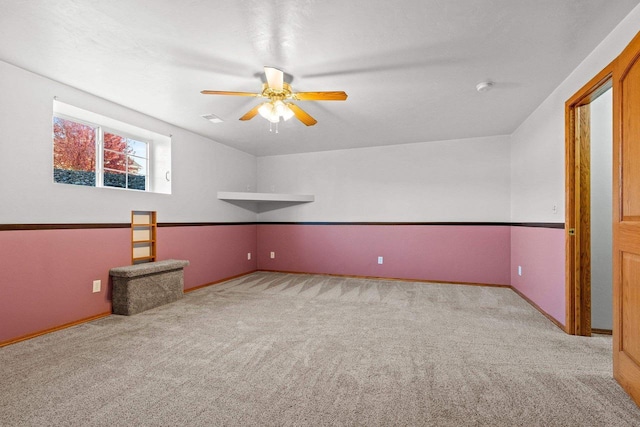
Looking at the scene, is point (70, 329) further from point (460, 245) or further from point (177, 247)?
point (460, 245)

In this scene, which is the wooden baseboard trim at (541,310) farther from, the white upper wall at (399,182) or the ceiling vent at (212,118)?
the ceiling vent at (212,118)

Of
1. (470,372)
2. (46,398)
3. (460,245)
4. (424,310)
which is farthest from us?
(460,245)

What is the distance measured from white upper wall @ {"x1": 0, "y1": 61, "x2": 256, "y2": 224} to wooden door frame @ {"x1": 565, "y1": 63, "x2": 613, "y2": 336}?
14.7 ft

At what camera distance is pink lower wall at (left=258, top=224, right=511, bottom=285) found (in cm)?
456

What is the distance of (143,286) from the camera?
3.31m

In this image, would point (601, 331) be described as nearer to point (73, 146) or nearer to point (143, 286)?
point (143, 286)

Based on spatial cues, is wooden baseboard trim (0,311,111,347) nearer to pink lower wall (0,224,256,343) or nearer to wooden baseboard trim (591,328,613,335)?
pink lower wall (0,224,256,343)

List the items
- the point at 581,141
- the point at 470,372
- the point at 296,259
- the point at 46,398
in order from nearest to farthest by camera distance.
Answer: the point at 46,398, the point at 470,372, the point at 581,141, the point at 296,259

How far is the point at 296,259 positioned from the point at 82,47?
4.24 meters

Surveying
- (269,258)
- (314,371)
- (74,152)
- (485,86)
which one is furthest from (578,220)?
(74,152)

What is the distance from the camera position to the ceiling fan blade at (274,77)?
2279mm

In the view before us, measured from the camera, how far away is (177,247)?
412 cm

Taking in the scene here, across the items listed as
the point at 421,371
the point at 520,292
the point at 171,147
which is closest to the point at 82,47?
the point at 171,147

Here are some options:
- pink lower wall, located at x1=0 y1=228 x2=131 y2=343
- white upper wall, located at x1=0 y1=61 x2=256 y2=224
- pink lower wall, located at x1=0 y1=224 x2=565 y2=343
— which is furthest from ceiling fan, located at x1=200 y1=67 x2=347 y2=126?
pink lower wall, located at x1=0 y1=224 x2=565 y2=343
